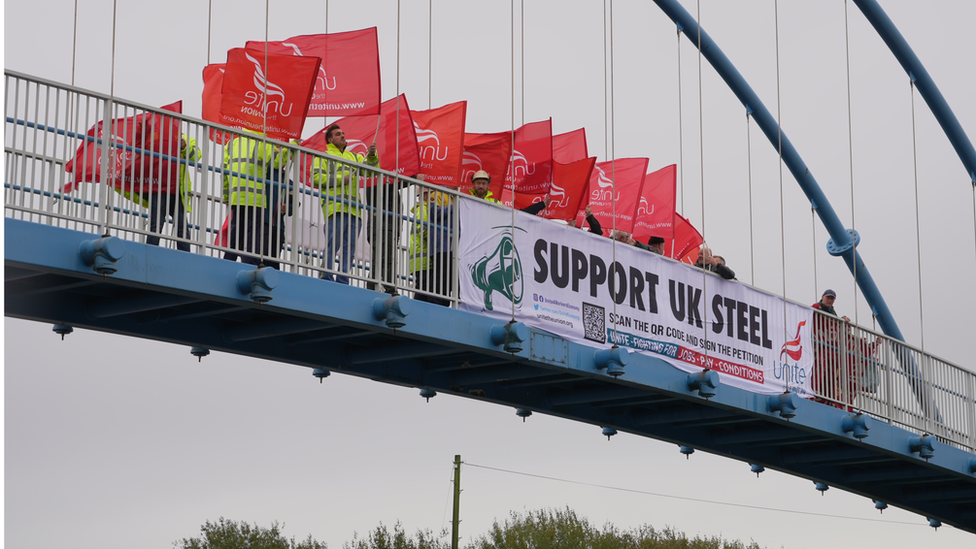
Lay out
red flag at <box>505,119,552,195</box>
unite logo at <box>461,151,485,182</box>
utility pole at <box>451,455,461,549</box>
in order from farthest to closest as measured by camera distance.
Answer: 1. utility pole at <box>451,455,461,549</box>
2. red flag at <box>505,119,552,195</box>
3. unite logo at <box>461,151,485,182</box>

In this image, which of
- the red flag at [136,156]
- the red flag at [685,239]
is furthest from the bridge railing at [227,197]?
the red flag at [685,239]

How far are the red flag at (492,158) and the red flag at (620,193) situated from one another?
3.72 metres

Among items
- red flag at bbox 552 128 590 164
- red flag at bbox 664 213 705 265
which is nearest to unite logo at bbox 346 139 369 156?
red flag at bbox 552 128 590 164

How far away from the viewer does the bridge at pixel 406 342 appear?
12172 millimetres

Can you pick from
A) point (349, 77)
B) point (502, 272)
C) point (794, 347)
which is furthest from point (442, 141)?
point (794, 347)

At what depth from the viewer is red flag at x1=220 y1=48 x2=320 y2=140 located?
1506 centimetres

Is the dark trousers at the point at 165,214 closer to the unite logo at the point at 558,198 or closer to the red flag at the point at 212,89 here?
the red flag at the point at 212,89

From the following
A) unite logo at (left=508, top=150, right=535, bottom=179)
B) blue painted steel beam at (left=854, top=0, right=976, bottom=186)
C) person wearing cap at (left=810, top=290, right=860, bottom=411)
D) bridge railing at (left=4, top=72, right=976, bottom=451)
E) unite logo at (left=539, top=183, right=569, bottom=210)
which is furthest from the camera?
blue painted steel beam at (left=854, top=0, right=976, bottom=186)

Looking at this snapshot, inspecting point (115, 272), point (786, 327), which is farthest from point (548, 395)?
point (115, 272)

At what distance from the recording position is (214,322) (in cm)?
1531

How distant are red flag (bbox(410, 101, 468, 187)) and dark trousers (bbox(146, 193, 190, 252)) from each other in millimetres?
6629

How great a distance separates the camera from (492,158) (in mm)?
21062

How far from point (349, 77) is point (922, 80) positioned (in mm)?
16982

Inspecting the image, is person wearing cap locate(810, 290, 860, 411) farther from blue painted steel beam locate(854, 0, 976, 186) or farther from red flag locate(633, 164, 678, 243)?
blue painted steel beam locate(854, 0, 976, 186)
